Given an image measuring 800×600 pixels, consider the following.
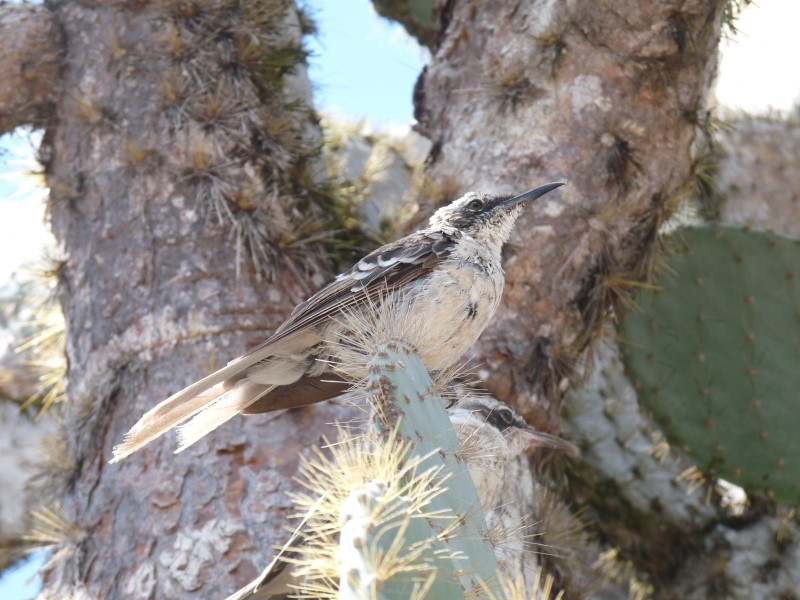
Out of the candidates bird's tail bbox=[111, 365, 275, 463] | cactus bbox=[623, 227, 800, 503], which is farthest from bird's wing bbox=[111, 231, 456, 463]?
cactus bbox=[623, 227, 800, 503]

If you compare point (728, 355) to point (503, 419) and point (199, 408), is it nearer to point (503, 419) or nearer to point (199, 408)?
point (503, 419)

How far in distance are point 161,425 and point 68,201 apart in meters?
1.78

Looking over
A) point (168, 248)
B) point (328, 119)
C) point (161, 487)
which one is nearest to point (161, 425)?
point (161, 487)

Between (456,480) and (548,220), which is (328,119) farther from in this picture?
(456,480)

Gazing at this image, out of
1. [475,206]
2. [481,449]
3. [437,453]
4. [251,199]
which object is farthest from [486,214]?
[437,453]

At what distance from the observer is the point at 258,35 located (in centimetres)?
470

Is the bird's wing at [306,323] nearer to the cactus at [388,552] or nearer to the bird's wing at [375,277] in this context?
the bird's wing at [375,277]

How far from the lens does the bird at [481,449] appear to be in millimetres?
2459

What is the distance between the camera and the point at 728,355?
4.72 metres

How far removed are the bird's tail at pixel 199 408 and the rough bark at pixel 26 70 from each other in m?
2.13

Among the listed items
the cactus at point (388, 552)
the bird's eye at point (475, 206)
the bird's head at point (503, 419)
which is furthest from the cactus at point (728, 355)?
the cactus at point (388, 552)

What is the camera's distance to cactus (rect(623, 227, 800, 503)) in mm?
4570

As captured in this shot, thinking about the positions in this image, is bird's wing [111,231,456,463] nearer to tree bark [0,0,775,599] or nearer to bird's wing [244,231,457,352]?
bird's wing [244,231,457,352]

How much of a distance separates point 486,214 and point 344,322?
0.98 metres
